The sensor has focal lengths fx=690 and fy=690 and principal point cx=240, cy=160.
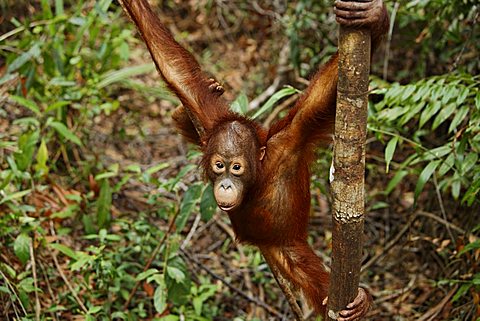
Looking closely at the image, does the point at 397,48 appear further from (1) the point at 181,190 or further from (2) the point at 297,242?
(2) the point at 297,242

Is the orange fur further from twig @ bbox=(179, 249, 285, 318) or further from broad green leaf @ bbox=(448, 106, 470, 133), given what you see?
twig @ bbox=(179, 249, 285, 318)

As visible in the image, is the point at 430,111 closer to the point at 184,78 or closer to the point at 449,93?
the point at 449,93

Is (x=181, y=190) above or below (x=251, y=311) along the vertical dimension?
above

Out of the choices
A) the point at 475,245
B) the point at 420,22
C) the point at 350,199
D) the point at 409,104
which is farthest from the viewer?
the point at 420,22

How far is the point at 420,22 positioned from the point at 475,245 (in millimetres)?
2808

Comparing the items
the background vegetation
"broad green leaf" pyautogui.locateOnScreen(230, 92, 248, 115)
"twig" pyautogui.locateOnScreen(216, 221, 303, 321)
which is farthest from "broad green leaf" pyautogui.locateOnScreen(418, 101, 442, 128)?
"twig" pyautogui.locateOnScreen(216, 221, 303, 321)

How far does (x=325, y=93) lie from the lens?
292 centimetres

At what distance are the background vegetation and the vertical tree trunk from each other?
1141 mm

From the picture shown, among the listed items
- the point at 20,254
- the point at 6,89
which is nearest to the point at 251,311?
the point at 20,254

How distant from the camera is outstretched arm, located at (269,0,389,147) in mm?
2359

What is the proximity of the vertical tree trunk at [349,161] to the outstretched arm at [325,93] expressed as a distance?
0.06m

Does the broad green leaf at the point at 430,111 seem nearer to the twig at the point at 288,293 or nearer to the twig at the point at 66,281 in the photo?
the twig at the point at 288,293

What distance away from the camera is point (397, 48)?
257 inches

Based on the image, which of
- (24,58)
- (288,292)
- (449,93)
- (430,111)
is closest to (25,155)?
(24,58)
